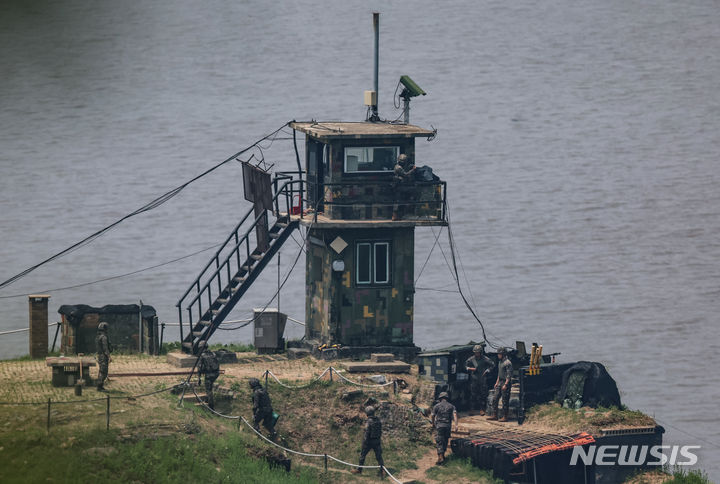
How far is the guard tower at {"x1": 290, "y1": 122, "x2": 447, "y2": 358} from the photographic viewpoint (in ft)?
142

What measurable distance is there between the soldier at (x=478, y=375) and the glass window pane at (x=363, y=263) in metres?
4.17

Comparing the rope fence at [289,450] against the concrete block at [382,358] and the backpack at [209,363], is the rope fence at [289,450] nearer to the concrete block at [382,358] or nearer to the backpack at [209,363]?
the backpack at [209,363]

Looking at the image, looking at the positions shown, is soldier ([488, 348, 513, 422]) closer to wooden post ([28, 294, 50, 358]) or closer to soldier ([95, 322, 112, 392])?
soldier ([95, 322, 112, 392])

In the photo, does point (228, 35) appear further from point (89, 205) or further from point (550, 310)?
point (550, 310)

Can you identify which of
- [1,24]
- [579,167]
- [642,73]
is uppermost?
[642,73]

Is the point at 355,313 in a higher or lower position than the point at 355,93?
lower

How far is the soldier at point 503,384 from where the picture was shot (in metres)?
40.7

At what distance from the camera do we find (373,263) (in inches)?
1724

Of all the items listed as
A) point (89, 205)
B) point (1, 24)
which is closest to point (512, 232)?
point (89, 205)

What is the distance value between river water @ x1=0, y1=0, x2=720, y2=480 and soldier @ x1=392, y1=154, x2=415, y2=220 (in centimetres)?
2097

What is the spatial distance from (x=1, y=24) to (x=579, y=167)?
257 ft

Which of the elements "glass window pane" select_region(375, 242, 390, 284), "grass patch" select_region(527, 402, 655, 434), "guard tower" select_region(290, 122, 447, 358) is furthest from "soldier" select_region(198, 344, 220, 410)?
"grass patch" select_region(527, 402, 655, 434)

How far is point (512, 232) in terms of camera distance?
277 feet

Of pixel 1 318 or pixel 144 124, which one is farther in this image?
pixel 144 124
